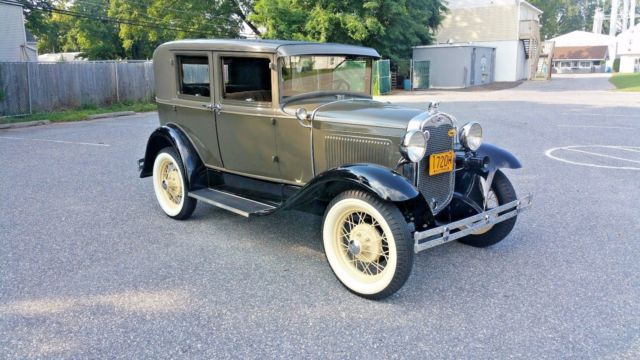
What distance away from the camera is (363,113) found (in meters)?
3.96

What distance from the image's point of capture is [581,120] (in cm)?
1289

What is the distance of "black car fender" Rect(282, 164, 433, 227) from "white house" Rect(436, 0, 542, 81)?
3576 centimetres

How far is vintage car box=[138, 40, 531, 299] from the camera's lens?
3541 millimetres

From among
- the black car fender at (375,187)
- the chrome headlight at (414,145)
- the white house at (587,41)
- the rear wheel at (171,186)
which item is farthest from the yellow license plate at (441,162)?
the white house at (587,41)

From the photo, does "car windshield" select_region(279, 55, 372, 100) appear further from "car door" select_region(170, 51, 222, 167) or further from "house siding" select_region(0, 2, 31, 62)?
"house siding" select_region(0, 2, 31, 62)

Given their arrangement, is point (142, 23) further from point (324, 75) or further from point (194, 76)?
point (324, 75)

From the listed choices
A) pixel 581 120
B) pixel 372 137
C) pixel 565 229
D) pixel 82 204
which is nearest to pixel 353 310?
pixel 372 137

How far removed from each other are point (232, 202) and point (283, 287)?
1.21 m

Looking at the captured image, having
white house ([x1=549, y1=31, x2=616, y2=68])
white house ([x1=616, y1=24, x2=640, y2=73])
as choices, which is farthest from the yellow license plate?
white house ([x1=549, y1=31, x2=616, y2=68])

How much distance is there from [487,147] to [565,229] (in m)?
1.15

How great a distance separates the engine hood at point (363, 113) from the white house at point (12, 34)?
23.0 metres

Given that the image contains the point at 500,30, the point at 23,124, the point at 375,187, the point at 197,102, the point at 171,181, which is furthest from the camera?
the point at 500,30

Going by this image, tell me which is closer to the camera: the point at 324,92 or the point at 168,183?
the point at 324,92

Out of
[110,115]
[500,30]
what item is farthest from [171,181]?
[500,30]
